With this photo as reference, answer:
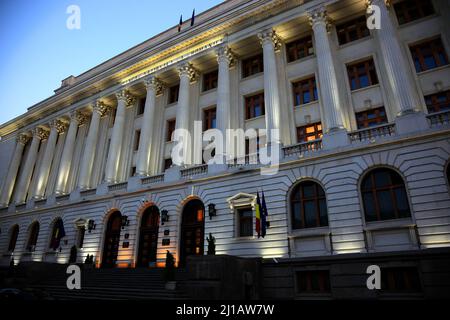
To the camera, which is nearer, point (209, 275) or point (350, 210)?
point (209, 275)

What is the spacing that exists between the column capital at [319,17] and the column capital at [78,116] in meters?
26.2

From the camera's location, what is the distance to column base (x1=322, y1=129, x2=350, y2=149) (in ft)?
55.8

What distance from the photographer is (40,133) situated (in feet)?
123

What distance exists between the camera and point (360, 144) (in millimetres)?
16172

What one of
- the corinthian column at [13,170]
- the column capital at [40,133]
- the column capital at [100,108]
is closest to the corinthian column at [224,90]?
the column capital at [100,108]

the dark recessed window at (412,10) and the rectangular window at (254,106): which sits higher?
the dark recessed window at (412,10)

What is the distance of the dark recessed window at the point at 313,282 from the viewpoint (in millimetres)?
14328

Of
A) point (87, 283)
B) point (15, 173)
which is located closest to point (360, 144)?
point (87, 283)

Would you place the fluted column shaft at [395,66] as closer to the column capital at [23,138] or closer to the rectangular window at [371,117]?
the rectangular window at [371,117]

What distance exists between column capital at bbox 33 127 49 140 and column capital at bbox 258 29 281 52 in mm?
30346

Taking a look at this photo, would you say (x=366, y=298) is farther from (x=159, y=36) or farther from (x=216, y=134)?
(x=159, y=36)

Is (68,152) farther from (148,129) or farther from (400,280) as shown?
(400,280)
